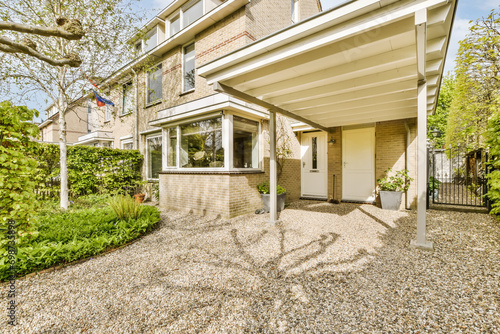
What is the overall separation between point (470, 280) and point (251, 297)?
7.71 feet

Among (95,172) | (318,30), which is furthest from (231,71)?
(95,172)

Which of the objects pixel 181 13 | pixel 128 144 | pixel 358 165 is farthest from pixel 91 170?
pixel 358 165

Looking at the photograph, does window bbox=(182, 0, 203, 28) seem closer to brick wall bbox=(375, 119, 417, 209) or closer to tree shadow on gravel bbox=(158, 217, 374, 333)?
brick wall bbox=(375, 119, 417, 209)

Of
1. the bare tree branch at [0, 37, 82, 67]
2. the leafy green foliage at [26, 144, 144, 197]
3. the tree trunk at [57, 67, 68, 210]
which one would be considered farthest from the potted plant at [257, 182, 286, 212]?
the tree trunk at [57, 67, 68, 210]

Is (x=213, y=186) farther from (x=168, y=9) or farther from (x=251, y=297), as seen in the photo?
(x=168, y=9)

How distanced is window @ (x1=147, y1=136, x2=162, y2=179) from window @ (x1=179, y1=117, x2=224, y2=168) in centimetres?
267

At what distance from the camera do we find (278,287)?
7.69 feet

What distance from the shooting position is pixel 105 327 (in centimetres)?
185

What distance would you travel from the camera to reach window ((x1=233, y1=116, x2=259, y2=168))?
583 centimetres

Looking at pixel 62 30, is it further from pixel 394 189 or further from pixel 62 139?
pixel 394 189

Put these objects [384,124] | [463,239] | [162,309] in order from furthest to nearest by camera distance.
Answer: [384,124] < [463,239] < [162,309]

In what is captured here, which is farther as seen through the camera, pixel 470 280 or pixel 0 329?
pixel 470 280

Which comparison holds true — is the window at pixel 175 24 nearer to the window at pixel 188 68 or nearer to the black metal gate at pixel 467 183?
the window at pixel 188 68

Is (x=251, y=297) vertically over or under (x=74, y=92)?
under
